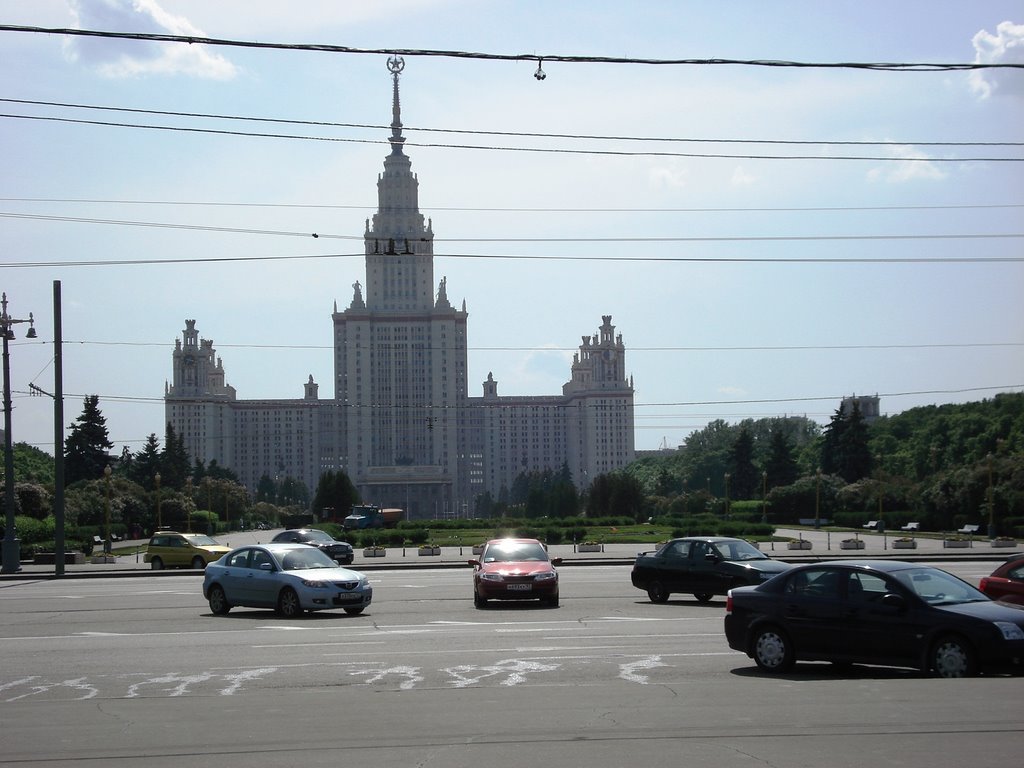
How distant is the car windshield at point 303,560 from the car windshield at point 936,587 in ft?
42.3

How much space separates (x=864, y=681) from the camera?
13.0 meters

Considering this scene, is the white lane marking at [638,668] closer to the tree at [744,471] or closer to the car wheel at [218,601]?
the car wheel at [218,601]

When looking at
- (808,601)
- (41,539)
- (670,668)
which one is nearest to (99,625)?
(670,668)

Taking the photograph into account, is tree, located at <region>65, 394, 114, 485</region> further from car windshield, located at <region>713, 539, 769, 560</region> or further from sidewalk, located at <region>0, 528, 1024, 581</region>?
car windshield, located at <region>713, 539, 769, 560</region>

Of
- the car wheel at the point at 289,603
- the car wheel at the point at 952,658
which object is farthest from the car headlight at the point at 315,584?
the car wheel at the point at 952,658

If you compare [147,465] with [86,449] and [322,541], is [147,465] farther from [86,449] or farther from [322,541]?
[322,541]

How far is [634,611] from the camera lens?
22.9 metres

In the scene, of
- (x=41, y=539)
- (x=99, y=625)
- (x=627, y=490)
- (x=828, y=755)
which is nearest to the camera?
(x=828, y=755)

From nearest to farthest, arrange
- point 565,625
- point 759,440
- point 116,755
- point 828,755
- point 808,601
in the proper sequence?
point 828,755, point 116,755, point 808,601, point 565,625, point 759,440

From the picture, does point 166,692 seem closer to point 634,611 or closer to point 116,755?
point 116,755

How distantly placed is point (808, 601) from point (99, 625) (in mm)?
13745

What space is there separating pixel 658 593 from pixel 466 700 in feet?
43.3

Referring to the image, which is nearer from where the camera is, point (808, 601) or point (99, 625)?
point (808, 601)

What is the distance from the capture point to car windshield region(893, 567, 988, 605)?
1376cm
